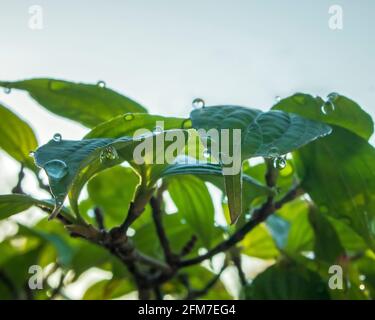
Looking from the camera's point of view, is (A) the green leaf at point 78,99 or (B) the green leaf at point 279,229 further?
(B) the green leaf at point 279,229

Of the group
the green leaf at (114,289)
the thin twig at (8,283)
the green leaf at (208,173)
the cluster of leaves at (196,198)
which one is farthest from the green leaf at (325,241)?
the thin twig at (8,283)

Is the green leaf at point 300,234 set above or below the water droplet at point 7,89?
below

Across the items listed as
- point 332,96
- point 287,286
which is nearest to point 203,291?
point 287,286

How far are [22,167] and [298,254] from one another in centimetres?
42

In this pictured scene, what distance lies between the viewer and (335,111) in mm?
742

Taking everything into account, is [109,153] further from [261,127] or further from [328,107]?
[328,107]

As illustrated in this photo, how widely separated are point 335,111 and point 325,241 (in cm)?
20

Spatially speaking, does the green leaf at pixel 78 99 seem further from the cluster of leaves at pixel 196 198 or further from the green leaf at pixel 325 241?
the green leaf at pixel 325 241

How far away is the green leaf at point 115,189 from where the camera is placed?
99 cm

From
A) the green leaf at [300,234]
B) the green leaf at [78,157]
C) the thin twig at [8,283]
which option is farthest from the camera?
the thin twig at [8,283]

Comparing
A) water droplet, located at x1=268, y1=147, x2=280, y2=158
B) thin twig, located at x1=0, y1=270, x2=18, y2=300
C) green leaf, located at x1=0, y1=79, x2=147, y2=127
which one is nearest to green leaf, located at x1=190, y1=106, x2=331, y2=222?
water droplet, located at x1=268, y1=147, x2=280, y2=158

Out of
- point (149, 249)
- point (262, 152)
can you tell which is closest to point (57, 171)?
point (262, 152)

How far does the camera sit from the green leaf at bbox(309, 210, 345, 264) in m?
0.83
